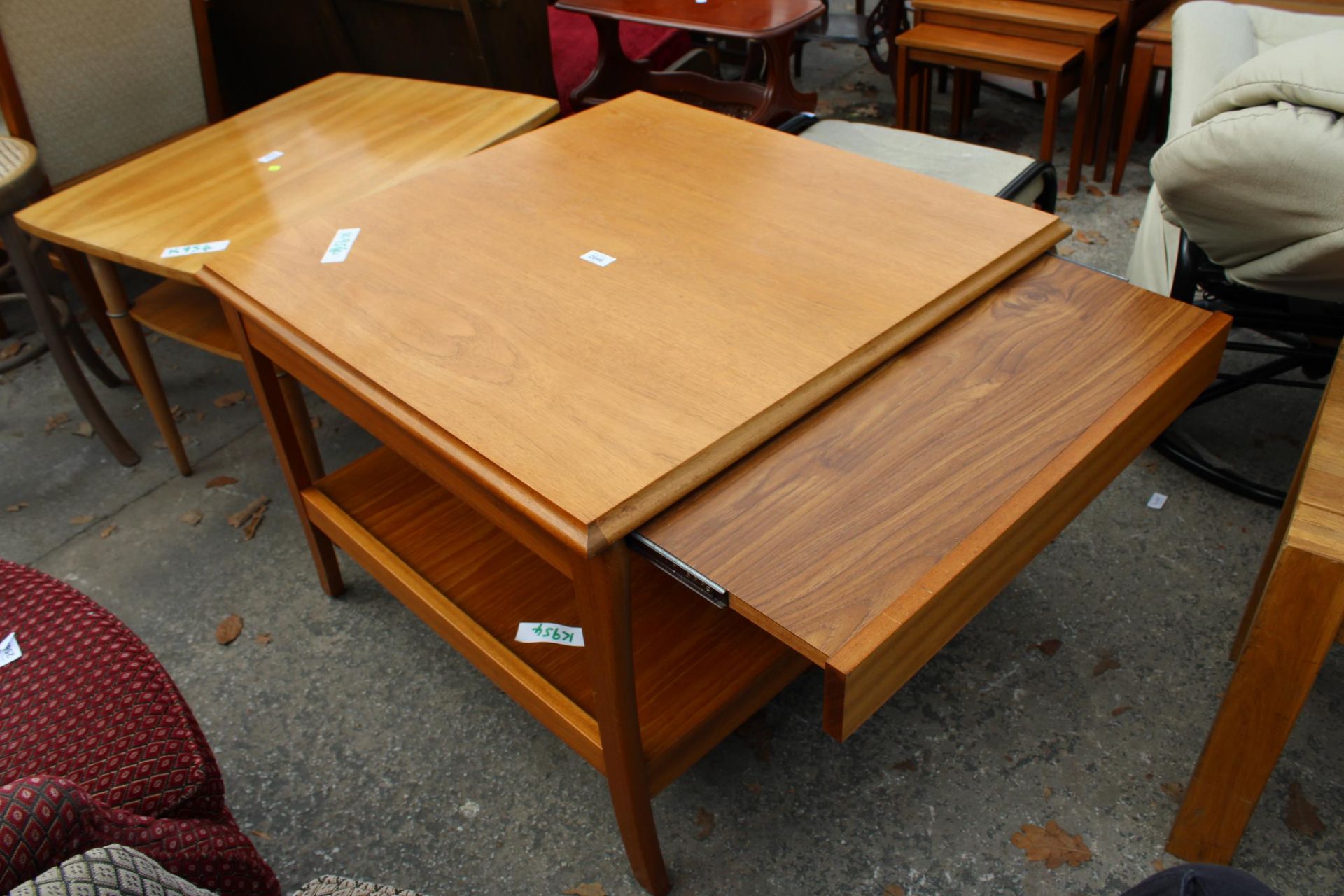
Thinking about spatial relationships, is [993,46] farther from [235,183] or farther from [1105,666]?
[235,183]

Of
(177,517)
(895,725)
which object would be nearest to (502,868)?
(895,725)

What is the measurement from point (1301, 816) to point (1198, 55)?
1.60m

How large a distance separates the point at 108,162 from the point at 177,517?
0.98 m

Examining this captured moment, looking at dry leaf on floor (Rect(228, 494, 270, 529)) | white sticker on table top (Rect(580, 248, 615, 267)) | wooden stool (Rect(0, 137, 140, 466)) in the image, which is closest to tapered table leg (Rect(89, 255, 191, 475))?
wooden stool (Rect(0, 137, 140, 466))

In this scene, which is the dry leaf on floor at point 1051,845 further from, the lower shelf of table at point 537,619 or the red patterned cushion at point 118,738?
the red patterned cushion at point 118,738

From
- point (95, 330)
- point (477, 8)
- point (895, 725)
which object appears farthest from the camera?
point (95, 330)

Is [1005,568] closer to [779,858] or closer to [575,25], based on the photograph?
[779,858]

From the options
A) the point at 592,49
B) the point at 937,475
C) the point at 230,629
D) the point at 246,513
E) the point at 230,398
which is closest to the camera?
the point at 937,475

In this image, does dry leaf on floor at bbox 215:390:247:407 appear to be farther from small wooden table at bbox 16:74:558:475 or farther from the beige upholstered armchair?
the beige upholstered armchair

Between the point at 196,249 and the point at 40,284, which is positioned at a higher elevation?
the point at 196,249

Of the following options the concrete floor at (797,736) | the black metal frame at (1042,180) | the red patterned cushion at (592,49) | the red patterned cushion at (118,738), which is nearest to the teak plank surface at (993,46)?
the red patterned cushion at (592,49)

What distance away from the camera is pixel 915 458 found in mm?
1174

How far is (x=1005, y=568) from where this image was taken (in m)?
1.15

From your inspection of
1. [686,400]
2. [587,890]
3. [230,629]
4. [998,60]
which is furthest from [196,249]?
[998,60]
